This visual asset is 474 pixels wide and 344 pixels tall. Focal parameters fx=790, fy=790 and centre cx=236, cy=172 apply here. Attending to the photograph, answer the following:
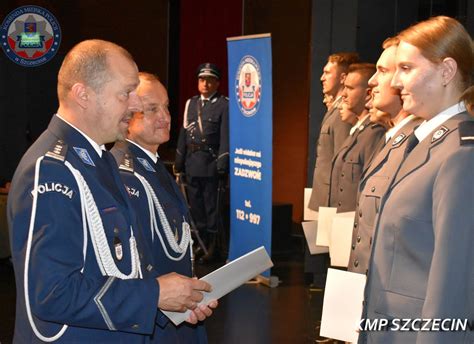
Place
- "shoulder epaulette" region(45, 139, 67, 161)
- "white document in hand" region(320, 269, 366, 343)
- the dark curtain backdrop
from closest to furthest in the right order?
1. "shoulder epaulette" region(45, 139, 67, 161)
2. "white document in hand" region(320, 269, 366, 343)
3. the dark curtain backdrop

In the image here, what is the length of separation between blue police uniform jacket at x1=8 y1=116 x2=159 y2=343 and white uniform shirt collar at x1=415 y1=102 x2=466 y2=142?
2.67 feet

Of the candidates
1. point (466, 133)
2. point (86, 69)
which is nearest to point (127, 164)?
point (86, 69)

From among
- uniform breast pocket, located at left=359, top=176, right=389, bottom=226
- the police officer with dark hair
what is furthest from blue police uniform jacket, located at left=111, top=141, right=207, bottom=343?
the police officer with dark hair

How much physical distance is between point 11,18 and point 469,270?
8.86 metres

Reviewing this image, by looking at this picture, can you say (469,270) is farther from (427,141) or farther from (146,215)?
(146,215)

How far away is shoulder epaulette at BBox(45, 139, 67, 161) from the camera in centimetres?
194

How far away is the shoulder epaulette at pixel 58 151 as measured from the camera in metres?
1.94

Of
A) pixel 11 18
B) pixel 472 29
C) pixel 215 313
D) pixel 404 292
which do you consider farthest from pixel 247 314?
pixel 11 18

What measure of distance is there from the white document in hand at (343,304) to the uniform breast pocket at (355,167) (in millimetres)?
1857

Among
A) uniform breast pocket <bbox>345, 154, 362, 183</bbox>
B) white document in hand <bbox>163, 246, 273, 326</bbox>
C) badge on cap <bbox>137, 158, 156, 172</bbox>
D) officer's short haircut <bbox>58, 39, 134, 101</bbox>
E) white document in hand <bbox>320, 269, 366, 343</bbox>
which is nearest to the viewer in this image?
officer's short haircut <bbox>58, 39, 134, 101</bbox>

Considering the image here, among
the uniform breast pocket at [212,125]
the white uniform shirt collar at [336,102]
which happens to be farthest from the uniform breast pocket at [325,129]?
the uniform breast pocket at [212,125]

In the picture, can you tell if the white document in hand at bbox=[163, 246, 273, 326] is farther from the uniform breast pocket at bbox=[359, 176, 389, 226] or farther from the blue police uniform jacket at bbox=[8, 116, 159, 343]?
the uniform breast pocket at bbox=[359, 176, 389, 226]

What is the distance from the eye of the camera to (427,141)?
204 cm

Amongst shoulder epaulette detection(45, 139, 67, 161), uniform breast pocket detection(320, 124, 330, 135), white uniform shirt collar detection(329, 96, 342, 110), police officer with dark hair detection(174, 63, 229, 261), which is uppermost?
shoulder epaulette detection(45, 139, 67, 161)
